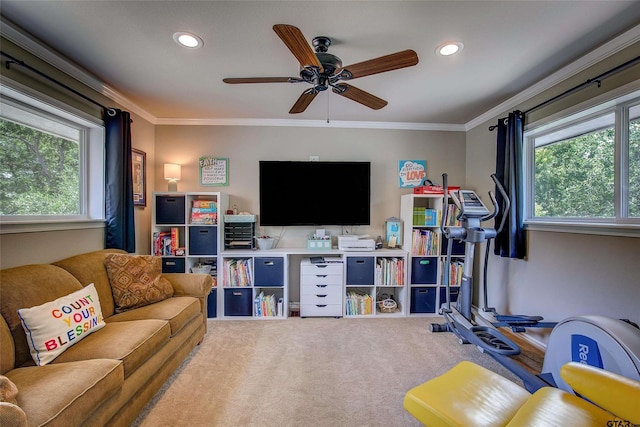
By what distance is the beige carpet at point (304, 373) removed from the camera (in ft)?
5.39

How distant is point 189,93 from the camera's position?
2621 millimetres

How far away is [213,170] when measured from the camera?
3.39 meters

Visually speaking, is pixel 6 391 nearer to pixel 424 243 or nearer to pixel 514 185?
pixel 424 243

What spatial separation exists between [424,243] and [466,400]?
7.02ft

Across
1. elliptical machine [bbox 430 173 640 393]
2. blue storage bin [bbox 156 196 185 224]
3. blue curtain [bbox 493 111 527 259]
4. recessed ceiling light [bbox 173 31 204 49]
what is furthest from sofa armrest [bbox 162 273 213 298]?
blue curtain [bbox 493 111 527 259]

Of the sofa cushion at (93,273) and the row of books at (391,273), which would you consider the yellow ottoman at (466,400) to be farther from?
the sofa cushion at (93,273)

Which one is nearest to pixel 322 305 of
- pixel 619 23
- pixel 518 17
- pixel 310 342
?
pixel 310 342

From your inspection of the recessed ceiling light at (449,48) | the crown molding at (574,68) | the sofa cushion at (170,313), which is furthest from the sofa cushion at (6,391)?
the crown molding at (574,68)

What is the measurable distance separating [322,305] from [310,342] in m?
0.62

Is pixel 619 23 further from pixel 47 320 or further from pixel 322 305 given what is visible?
pixel 47 320

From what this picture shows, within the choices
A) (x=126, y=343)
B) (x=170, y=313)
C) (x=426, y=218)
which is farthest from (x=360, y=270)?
(x=126, y=343)

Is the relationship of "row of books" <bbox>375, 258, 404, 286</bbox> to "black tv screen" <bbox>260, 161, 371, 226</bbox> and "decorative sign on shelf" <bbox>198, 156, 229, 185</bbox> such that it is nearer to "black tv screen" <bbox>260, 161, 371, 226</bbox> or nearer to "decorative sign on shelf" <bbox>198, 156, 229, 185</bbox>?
"black tv screen" <bbox>260, 161, 371, 226</bbox>

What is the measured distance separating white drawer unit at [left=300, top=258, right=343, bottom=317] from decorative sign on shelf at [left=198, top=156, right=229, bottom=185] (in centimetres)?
152

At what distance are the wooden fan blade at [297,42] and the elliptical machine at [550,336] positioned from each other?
189cm
